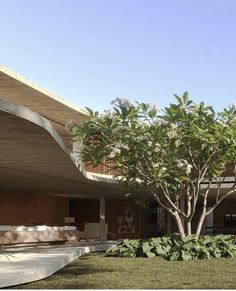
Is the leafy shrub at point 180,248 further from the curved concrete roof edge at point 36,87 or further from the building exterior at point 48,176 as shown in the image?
the curved concrete roof edge at point 36,87

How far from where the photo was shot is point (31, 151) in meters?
11.8

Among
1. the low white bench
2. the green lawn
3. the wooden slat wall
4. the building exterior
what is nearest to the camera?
the green lawn

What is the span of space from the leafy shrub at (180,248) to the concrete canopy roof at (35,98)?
16.2ft

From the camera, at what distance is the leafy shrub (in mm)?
15156

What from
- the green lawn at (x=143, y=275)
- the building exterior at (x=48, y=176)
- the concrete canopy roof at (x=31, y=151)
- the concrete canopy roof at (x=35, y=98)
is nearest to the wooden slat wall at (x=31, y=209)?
the building exterior at (x=48, y=176)

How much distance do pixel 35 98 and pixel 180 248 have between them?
8447mm

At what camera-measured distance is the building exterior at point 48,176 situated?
393 inches

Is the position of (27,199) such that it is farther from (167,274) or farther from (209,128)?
(167,274)

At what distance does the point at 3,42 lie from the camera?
52.1ft

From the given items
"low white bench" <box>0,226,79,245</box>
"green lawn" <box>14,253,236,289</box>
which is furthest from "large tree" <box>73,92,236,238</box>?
"green lawn" <box>14,253,236,289</box>

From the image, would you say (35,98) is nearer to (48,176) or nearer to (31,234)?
(48,176)

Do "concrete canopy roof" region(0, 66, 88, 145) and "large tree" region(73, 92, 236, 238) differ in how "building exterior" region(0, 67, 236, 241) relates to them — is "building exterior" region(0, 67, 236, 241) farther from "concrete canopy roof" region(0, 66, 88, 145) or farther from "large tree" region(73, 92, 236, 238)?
"large tree" region(73, 92, 236, 238)

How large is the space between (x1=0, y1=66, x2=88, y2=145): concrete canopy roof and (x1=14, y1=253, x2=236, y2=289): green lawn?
658 cm

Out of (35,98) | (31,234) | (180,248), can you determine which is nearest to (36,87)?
(35,98)
